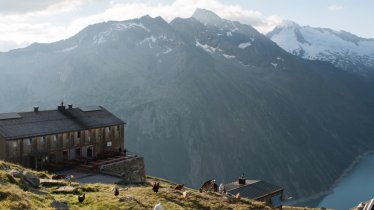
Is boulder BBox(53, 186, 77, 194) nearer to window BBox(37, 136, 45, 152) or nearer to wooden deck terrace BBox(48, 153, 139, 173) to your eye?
wooden deck terrace BBox(48, 153, 139, 173)

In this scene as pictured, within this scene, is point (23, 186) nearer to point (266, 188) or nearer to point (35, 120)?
point (35, 120)

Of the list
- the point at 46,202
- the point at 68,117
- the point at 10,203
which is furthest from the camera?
the point at 68,117

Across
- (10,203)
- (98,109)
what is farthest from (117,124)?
(10,203)

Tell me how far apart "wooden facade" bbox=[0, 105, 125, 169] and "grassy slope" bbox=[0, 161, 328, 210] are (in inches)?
1025

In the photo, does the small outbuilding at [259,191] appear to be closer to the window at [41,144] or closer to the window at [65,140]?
the window at [65,140]

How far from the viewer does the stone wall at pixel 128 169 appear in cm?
6135

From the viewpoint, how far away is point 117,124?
245 feet

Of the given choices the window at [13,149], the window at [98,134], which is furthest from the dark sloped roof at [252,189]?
the window at [13,149]

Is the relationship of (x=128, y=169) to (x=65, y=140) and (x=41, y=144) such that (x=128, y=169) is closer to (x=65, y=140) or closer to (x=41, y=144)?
(x=65, y=140)

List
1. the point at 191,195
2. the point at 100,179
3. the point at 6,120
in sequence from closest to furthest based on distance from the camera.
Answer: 1. the point at 191,195
2. the point at 100,179
3. the point at 6,120

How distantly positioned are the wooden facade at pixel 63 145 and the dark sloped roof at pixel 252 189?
23965mm

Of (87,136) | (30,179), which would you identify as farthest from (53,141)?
(30,179)

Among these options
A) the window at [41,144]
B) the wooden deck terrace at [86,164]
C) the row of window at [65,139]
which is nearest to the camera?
the row of window at [65,139]

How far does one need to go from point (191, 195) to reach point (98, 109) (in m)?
45.0
